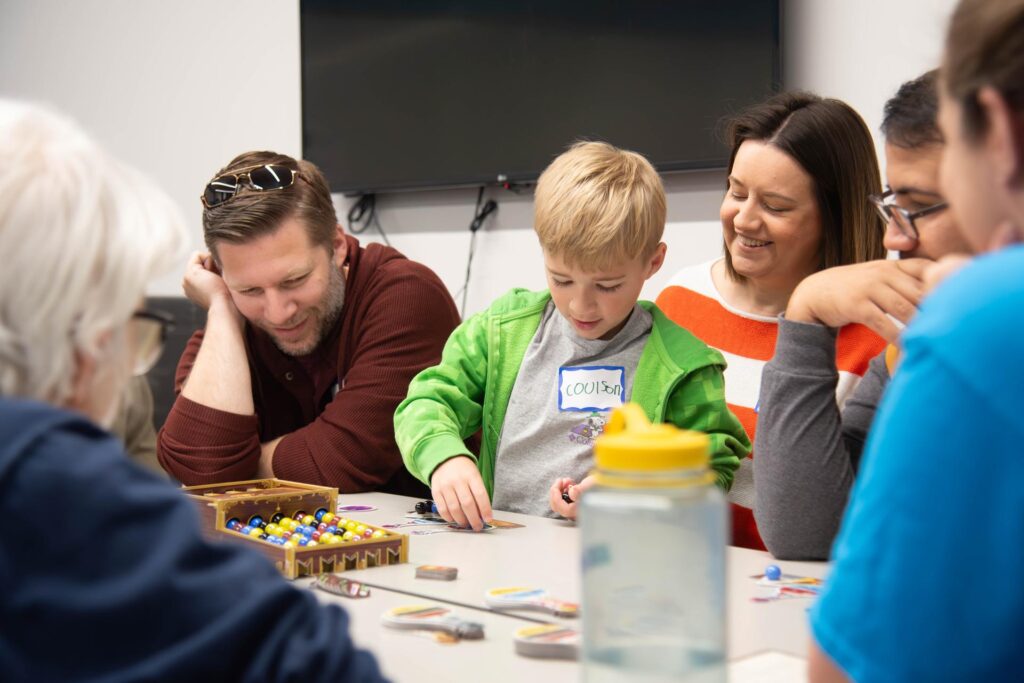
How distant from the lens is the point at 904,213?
5.19ft

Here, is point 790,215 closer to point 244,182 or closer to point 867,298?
point 867,298

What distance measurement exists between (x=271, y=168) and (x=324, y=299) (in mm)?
292

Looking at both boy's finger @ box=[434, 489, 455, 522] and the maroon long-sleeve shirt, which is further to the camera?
the maroon long-sleeve shirt

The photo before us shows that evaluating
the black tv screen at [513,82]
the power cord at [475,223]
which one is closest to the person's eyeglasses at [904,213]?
the black tv screen at [513,82]

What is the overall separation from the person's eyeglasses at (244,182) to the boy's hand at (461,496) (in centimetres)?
83

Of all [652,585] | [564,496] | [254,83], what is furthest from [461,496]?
[254,83]

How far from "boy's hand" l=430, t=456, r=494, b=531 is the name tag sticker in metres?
0.28

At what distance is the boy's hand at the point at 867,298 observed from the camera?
1.56m

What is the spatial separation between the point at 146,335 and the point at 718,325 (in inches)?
62.0

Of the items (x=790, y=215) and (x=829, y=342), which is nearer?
(x=829, y=342)

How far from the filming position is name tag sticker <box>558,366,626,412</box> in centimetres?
192

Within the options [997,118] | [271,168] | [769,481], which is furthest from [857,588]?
[271,168]

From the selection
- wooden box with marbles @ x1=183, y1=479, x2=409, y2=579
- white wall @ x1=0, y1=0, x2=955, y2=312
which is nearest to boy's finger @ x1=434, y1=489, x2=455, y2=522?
wooden box with marbles @ x1=183, y1=479, x2=409, y2=579

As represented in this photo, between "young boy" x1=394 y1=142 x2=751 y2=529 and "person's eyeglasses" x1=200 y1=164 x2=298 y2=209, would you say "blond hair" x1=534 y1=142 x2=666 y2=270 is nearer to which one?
"young boy" x1=394 y1=142 x2=751 y2=529
